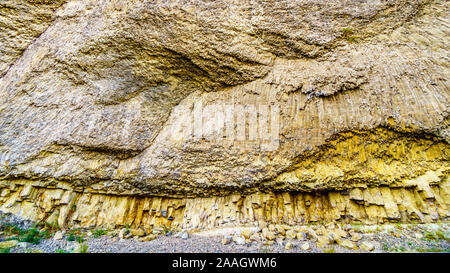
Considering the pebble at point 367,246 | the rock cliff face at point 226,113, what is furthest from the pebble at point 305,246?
the pebble at point 367,246

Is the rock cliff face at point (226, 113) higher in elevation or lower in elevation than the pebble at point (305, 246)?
higher

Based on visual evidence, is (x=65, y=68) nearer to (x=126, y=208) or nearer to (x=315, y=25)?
(x=126, y=208)

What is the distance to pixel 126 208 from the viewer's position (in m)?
4.71

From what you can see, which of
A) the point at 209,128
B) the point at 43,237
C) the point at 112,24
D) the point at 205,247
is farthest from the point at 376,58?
the point at 43,237

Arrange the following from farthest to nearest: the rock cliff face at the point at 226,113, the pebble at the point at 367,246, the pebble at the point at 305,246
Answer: the rock cliff face at the point at 226,113
the pebble at the point at 305,246
the pebble at the point at 367,246

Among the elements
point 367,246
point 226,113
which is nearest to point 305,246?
point 367,246

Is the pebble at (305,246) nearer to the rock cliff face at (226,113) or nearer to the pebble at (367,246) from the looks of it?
the rock cliff face at (226,113)

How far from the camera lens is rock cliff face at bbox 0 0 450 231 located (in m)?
4.18

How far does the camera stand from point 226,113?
4590mm

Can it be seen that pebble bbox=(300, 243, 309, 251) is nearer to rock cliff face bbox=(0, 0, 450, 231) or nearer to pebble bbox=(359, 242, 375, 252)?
rock cliff face bbox=(0, 0, 450, 231)

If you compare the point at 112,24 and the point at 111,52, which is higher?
the point at 112,24

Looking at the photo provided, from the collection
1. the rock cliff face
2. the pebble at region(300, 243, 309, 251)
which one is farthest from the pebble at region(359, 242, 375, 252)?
the pebble at region(300, 243, 309, 251)

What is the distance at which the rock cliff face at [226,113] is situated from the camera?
4184mm

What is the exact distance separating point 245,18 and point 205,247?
4611 millimetres
